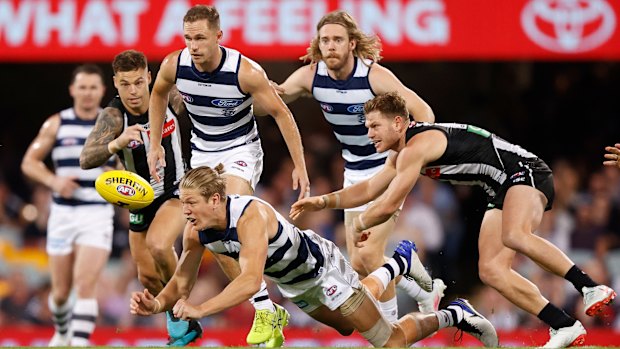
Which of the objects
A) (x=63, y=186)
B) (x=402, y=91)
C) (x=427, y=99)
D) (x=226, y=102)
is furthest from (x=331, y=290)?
(x=427, y=99)

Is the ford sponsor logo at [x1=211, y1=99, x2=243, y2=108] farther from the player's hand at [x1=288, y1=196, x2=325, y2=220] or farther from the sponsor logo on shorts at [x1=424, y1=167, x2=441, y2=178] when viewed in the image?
the sponsor logo on shorts at [x1=424, y1=167, x2=441, y2=178]

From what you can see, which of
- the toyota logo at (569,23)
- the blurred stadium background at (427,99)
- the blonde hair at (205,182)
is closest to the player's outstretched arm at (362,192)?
the blonde hair at (205,182)

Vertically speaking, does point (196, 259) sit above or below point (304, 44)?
below

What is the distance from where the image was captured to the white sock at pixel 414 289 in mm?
8836

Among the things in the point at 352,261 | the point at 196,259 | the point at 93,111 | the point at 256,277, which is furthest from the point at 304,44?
the point at 256,277

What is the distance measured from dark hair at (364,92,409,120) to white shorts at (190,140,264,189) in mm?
1117

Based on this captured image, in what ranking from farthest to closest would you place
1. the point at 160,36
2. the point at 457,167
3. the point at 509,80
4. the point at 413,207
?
the point at 509,80
the point at 413,207
the point at 160,36
the point at 457,167

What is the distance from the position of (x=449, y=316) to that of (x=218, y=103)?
7.45 ft

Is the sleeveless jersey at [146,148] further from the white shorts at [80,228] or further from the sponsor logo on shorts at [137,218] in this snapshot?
the white shorts at [80,228]

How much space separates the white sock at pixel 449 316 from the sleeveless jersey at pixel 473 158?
37.4 inches

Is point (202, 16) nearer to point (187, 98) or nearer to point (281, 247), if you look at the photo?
point (187, 98)

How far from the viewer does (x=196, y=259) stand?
810 cm

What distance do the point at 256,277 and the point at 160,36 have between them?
5.02m

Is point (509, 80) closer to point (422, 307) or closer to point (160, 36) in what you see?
point (160, 36)
